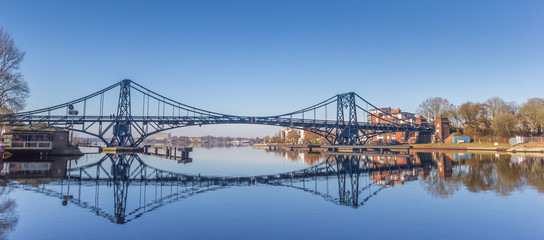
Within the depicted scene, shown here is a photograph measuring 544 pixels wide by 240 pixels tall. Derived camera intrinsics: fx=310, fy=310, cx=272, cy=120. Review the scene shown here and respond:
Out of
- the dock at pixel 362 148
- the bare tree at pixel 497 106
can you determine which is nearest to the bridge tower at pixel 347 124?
the dock at pixel 362 148

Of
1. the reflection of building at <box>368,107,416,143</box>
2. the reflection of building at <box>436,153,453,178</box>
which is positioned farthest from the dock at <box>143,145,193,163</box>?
the reflection of building at <box>368,107,416,143</box>

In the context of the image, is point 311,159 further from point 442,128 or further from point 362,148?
point 442,128

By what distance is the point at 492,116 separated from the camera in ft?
284

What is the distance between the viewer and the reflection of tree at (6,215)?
9.67 m

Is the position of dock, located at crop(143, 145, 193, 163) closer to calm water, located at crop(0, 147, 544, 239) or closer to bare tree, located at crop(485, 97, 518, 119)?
calm water, located at crop(0, 147, 544, 239)

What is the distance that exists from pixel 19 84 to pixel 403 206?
161 ft

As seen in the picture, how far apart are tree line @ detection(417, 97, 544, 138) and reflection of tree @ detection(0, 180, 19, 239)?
283ft

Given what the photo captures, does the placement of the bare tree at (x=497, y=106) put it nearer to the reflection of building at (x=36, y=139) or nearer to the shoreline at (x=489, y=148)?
the shoreline at (x=489, y=148)

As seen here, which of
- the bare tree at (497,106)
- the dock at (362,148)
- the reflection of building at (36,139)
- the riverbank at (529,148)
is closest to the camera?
the reflection of building at (36,139)

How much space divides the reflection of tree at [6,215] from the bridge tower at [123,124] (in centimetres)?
5358

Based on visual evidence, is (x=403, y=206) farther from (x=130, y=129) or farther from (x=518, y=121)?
(x=518, y=121)

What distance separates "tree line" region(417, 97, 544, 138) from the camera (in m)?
72.1

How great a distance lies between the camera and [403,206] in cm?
1366

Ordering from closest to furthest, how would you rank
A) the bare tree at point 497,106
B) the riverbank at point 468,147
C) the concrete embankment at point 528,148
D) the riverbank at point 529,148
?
the concrete embankment at point 528,148
the riverbank at point 529,148
the riverbank at point 468,147
the bare tree at point 497,106
